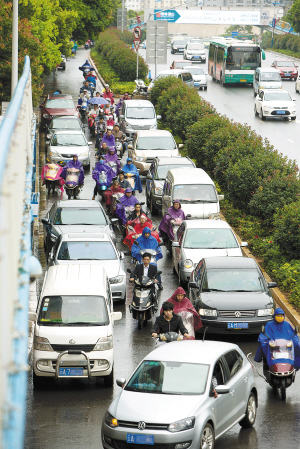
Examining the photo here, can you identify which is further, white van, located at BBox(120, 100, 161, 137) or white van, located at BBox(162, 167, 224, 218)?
white van, located at BBox(120, 100, 161, 137)

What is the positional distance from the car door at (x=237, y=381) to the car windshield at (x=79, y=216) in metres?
8.89

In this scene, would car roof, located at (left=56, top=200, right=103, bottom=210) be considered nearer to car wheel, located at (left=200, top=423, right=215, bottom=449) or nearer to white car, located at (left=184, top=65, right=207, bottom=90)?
car wheel, located at (left=200, top=423, right=215, bottom=449)

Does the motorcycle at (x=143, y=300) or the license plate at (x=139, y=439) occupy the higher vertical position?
the license plate at (x=139, y=439)

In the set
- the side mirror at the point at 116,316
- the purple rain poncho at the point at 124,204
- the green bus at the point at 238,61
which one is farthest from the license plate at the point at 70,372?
the green bus at the point at 238,61

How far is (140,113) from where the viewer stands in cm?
3425

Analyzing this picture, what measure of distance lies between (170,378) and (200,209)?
11.2m

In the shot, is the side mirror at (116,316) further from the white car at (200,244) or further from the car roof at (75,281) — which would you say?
the white car at (200,244)

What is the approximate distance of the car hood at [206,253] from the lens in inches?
651

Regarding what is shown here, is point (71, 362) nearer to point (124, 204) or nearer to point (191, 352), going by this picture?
point (191, 352)

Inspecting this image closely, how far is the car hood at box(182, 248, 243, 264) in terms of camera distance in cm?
1653

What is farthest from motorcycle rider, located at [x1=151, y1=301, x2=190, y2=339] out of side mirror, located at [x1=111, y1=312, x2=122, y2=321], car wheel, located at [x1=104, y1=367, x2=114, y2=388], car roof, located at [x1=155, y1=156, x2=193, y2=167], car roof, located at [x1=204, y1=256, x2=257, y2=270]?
car roof, located at [x1=155, y1=156, x2=193, y2=167]

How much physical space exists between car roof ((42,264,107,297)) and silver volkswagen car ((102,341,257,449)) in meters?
2.36

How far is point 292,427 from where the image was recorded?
10000mm

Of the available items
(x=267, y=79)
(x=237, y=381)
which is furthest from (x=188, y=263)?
(x=267, y=79)
